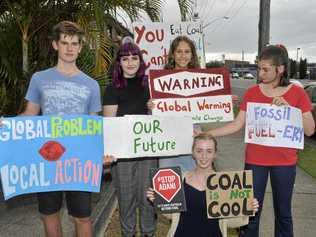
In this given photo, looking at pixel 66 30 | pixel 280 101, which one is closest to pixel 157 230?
pixel 280 101

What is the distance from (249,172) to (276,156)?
49 centimetres

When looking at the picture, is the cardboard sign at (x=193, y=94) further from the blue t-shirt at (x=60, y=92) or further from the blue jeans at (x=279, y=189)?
the blue t-shirt at (x=60, y=92)

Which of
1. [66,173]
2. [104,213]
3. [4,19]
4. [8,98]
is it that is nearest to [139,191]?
[66,173]

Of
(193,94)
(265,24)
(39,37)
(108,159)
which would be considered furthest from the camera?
(265,24)

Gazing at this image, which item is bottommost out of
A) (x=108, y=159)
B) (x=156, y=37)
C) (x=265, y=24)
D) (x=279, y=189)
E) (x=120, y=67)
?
(x=279, y=189)

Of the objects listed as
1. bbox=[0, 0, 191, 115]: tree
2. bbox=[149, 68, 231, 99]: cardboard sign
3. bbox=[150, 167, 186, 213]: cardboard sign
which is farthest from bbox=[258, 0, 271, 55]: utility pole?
bbox=[150, 167, 186, 213]: cardboard sign

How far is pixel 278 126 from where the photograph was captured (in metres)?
4.13

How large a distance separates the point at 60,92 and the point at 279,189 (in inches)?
72.7

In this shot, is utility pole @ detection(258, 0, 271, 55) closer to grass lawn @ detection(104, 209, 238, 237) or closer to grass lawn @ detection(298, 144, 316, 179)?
grass lawn @ detection(298, 144, 316, 179)

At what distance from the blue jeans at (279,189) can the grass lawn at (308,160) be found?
15.3 feet

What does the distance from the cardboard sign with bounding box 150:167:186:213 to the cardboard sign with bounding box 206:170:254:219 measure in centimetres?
20

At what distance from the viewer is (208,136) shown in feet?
12.8

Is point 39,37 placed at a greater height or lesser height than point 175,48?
greater

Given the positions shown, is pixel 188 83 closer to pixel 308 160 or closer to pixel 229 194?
pixel 229 194
